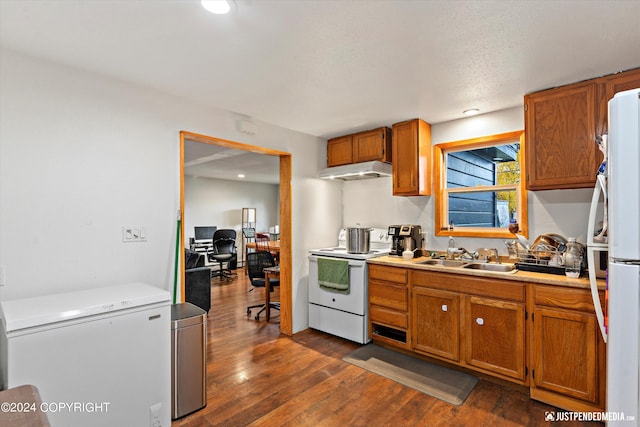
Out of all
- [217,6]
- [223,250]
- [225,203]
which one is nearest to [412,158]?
[217,6]

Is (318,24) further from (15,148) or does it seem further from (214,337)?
(214,337)

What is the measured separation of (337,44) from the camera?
1.83 m

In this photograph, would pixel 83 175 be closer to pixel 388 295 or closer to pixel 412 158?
pixel 388 295

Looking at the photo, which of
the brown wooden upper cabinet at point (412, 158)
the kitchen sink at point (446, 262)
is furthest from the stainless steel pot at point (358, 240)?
the kitchen sink at point (446, 262)

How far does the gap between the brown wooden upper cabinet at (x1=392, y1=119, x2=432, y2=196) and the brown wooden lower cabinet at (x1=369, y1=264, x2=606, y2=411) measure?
0.91 meters

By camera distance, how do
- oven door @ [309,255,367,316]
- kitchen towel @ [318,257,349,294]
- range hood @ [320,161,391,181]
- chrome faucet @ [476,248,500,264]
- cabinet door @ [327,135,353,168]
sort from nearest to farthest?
chrome faucet @ [476,248,500,264] → oven door @ [309,255,367,316] → kitchen towel @ [318,257,349,294] → range hood @ [320,161,391,181] → cabinet door @ [327,135,353,168]

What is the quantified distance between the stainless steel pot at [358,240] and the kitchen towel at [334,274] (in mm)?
253

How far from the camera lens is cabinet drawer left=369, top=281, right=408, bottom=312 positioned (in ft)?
9.72

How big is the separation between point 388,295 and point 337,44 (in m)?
2.26

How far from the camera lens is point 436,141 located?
11.2 feet

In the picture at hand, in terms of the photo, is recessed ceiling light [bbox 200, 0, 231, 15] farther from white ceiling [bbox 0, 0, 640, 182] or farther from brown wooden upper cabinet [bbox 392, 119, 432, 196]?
brown wooden upper cabinet [bbox 392, 119, 432, 196]

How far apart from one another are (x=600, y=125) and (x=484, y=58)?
3.37 ft

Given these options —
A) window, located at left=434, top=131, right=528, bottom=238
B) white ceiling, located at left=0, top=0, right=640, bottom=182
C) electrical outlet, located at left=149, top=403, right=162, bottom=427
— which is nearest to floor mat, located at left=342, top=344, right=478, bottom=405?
window, located at left=434, top=131, right=528, bottom=238

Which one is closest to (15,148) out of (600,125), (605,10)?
(605,10)
